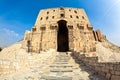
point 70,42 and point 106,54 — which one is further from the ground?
point 70,42

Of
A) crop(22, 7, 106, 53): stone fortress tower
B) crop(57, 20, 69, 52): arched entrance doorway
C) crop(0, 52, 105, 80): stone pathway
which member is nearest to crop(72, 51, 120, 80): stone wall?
crop(0, 52, 105, 80): stone pathway

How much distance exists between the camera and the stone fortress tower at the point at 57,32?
2122 centimetres

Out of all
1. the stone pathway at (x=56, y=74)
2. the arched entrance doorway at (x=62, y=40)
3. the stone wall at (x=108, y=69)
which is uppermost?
the arched entrance doorway at (x=62, y=40)

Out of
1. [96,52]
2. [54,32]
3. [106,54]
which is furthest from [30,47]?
[106,54]

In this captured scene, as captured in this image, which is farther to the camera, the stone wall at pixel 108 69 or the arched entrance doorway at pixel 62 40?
the arched entrance doorway at pixel 62 40

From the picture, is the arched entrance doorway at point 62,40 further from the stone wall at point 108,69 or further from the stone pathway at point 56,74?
the stone wall at point 108,69

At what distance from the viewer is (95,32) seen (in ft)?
84.3

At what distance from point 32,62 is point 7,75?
3443 mm

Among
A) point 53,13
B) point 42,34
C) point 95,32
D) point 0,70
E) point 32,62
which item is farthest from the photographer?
point 95,32

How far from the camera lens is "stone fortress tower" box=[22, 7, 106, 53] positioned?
21219 mm

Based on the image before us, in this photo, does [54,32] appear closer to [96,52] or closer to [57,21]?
[57,21]

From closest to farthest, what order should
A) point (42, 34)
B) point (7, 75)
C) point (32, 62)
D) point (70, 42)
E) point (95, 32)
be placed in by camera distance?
point (7, 75), point (32, 62), point (70, 42), point (42, 34), point (95, 32)

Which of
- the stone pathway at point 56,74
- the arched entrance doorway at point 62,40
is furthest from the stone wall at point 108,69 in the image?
the arched entrance doorway at point 62,40

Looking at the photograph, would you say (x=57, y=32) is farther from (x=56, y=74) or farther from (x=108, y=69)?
(x=108, y=69)
